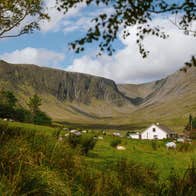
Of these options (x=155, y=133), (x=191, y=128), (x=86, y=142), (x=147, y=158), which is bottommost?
(x=147, y=158)

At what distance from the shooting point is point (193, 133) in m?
123

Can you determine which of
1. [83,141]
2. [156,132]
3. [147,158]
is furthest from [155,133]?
[83,141]

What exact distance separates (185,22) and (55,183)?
490 cm

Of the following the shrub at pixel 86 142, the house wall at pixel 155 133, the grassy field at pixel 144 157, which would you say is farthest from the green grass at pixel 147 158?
the house wall at pixel 155 133

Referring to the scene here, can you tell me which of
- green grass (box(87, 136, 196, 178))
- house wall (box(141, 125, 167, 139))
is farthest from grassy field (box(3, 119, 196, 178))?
house wall (box(141, 125, 167, 139))

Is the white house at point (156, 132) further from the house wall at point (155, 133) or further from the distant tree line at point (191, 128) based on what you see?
the distant tree line at point (191, 128)

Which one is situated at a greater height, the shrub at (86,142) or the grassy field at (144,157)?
the shrub at (86,142)

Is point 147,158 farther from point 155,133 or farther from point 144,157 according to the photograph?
point 155,133

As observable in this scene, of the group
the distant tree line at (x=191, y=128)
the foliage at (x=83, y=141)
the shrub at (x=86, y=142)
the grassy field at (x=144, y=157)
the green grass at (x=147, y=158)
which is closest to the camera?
the grassy field at (x=144, y=157)

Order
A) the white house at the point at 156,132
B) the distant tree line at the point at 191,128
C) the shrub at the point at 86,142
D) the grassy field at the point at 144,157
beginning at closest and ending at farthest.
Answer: the grassy field at the point at 144,157
the shrub at the point at 86,142
the distant tree line at the point at 191,128
the white house at the point at 156,132

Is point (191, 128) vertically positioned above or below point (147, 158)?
above

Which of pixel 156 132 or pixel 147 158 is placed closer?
pixel 147 158

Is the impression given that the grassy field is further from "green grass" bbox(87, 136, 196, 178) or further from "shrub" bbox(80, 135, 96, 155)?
"shrub" bbox(80, 135, 96, 155)

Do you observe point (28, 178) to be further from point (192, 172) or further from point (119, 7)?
point (119, 7)
